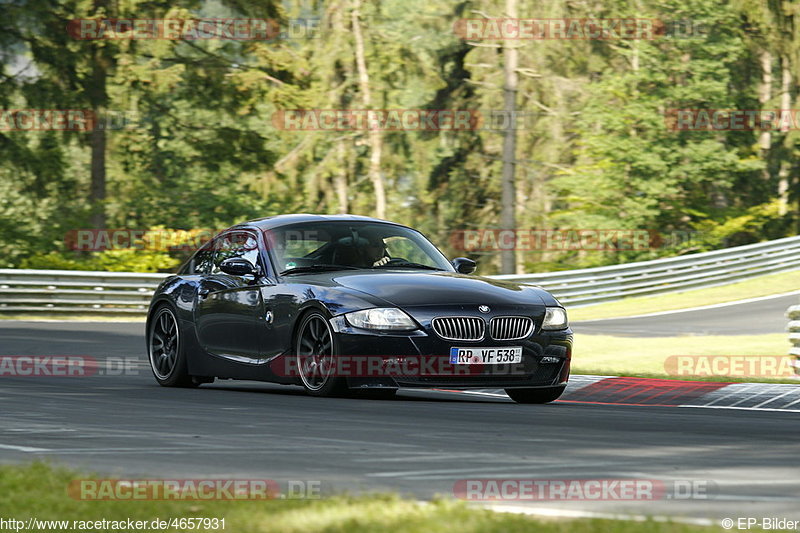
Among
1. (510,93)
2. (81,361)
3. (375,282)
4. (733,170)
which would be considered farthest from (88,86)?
(375,282)

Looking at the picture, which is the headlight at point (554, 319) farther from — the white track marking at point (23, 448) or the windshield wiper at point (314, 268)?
the white track marking at point (23, 448)

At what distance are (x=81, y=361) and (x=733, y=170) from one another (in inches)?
1338

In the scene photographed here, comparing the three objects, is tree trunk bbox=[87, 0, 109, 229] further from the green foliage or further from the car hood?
the car hood

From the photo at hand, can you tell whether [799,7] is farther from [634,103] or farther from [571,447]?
[571,447]

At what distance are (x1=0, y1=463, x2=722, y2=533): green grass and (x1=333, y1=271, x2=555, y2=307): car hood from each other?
212 inches

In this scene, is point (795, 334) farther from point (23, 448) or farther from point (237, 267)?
point (23, 448)

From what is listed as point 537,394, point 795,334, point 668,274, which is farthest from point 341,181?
point 537,394

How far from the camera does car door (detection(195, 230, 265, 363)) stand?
40.7 feet

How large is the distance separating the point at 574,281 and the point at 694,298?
299 cm

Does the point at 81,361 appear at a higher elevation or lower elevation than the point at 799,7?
lower

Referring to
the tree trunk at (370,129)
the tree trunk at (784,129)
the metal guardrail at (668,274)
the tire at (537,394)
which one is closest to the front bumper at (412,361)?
the tire at (537,394)

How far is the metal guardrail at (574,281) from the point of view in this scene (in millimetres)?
29250

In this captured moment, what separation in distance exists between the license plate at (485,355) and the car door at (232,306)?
6.66 feet

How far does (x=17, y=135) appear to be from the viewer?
4225 centimetres
